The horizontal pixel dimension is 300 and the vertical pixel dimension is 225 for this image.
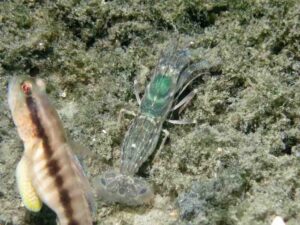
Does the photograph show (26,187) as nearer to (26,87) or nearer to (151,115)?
(26,87)

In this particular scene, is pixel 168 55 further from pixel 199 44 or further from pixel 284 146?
pixel 284 146

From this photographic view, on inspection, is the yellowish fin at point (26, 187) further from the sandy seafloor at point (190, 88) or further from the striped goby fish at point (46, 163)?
the sandy seafloor at point (190, 88)

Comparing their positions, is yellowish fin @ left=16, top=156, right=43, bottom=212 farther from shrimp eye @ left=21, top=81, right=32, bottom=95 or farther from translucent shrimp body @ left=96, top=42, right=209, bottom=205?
translucent shrimp body @ left=96, top=42, right=209, bottom=205

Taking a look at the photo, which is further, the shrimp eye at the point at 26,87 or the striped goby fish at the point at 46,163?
the shrimp eye at the point at 26,87

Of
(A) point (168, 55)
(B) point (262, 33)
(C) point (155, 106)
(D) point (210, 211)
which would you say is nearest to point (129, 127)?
(C) point (155, 106)

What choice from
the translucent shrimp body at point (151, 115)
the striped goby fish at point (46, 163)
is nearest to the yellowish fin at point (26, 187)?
the striped goby fish at point (46, 163)

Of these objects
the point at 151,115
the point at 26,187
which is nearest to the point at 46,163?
the point at 26,187
